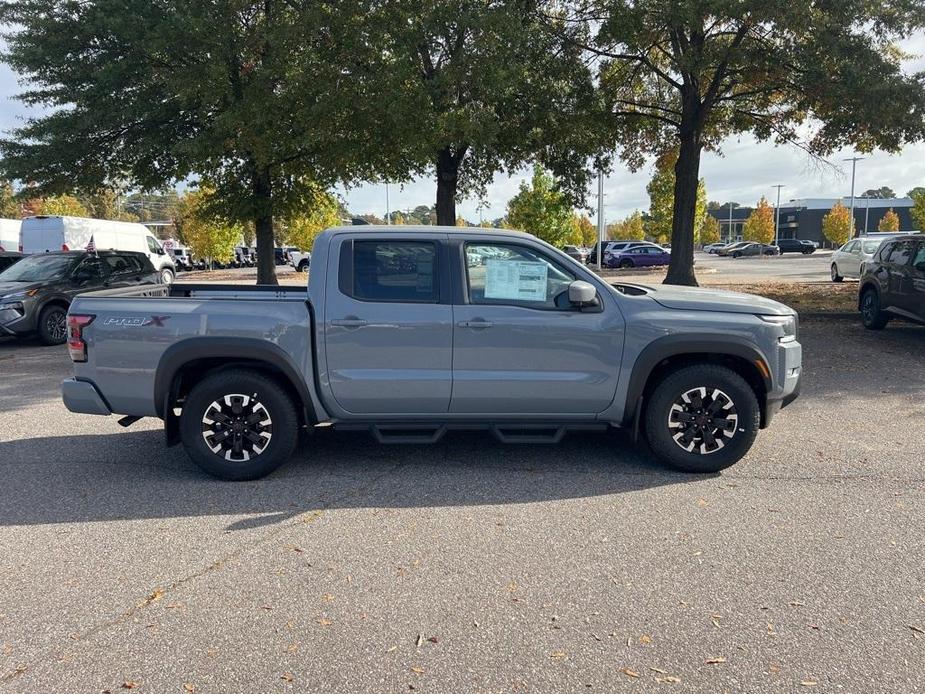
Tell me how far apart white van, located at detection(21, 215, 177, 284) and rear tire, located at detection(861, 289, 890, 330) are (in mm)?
16295

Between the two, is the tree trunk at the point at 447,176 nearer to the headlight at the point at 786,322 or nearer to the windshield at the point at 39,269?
the windshield at the point at 39,269

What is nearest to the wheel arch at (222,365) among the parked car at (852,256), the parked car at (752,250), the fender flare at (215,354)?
the fender flare at (215,354)

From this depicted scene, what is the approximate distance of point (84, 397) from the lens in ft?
16.7

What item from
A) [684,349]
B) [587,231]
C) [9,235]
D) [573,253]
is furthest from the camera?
[587,231]

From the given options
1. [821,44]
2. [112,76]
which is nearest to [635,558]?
[821,44]

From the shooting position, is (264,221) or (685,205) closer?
(685,205)

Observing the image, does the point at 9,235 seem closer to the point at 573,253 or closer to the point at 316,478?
the point at 573,253

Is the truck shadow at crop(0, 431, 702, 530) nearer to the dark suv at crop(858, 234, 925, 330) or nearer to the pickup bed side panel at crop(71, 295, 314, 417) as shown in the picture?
the pickup bed side panel at crop(71, 295, 314, 417)

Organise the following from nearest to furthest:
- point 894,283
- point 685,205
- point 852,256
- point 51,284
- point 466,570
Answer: point 466,570, point 894,283, point 51,284, point 685,205, point 852,256

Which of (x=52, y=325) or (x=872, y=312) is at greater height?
(x=872, y=312)

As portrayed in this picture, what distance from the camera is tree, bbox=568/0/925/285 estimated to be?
1284 centimetres

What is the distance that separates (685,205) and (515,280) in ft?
44.7

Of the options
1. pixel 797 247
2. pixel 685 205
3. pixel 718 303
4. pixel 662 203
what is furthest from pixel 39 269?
pixel 797 247

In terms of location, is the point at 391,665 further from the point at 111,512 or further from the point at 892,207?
the point at 892,207
